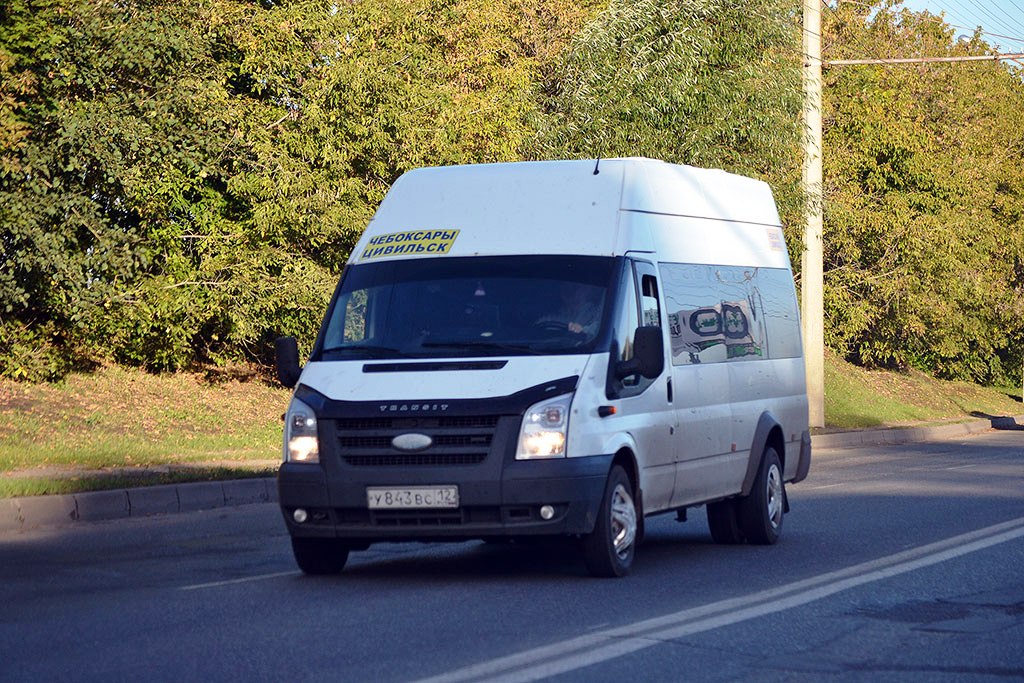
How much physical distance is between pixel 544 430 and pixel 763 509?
326 centimetres

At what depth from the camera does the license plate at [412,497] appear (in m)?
9.03

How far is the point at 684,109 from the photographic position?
26.7 m

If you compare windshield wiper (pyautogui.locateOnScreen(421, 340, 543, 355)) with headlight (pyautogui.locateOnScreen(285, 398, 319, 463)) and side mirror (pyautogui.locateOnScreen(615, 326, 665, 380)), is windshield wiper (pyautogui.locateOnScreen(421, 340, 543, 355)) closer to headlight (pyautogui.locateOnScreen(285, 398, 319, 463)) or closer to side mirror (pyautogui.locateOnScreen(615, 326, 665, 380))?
side mirror (pyautogui.locateOnScreen(615, 326, 665, 380))

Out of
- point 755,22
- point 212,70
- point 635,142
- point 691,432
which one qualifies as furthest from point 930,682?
point 755,22

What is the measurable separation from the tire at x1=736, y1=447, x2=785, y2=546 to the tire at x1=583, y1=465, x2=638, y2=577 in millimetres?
2157

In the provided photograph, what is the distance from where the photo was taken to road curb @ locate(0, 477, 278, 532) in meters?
13.0

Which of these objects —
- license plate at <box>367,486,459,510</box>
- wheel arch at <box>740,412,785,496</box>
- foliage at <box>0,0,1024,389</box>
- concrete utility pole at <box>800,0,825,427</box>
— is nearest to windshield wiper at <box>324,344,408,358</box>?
license plate at <box>367,486,459,510</box>

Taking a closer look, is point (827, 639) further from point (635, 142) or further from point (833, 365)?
point (833, 365)

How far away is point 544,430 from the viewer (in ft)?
29.6

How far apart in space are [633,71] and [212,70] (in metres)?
7.43

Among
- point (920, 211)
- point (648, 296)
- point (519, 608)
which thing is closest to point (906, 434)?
point (920, 211)

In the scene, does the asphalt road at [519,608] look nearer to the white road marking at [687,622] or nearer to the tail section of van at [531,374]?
the white road marking at [687,622]

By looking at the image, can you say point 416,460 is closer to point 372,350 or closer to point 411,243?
point 372,350

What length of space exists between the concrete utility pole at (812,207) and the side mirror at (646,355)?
18.2 metres
